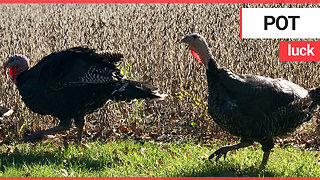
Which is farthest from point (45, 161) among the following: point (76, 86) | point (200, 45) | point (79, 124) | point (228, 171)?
point (200, 45)

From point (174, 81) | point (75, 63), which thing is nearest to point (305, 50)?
point (174, 81)

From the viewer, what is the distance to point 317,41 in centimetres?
970

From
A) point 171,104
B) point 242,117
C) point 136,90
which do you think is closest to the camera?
point 242,117

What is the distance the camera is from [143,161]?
21.8 feet

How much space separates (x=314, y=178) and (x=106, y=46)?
503 centimetres

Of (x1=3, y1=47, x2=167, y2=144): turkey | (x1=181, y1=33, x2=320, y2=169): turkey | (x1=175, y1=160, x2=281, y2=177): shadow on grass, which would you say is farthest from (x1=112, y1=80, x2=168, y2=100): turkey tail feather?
(x1=175, y1=160, x2=281, y2=177): shadow on grass

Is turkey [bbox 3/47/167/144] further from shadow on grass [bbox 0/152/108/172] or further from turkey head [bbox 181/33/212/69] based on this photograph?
turkey head [bbox 181/33/212/69]

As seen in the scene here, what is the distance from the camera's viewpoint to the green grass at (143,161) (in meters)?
6.16

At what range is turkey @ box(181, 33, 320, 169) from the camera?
5891mm

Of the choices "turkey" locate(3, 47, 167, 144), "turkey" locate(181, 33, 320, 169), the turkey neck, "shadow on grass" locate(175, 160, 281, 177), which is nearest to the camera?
"turkey" locate(181, 33, 320, 169)

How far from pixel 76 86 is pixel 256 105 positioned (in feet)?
7.87

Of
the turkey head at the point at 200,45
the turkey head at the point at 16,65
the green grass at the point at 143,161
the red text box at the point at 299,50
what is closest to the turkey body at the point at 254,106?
the turkey head at the point at 200,45

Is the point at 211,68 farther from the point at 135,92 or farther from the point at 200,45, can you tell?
the point at 135,92

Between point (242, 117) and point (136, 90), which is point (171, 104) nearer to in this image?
point (136, 90)
